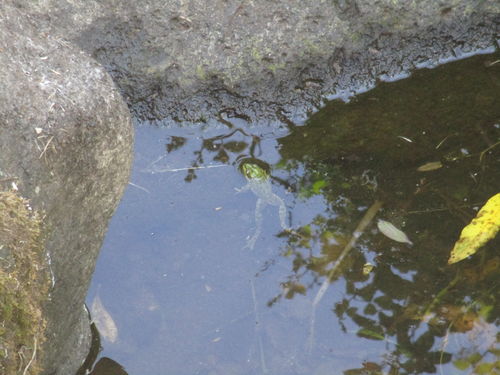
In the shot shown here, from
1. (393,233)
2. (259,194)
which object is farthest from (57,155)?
(393,233)

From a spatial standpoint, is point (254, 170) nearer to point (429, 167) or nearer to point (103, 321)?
point (429, 167)

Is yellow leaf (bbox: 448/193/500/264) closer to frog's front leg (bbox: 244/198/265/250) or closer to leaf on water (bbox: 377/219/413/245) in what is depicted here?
leaf on water (bbox: 377/219/413/245)

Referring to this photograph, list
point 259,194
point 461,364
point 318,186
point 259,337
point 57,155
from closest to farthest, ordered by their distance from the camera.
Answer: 1. point 57,155
2. point 461,364
3. point 259,337
4. point 259,194
5. point 318,186

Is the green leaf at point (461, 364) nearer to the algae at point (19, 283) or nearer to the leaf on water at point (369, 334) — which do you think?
the leaf on water at point (369, 334)

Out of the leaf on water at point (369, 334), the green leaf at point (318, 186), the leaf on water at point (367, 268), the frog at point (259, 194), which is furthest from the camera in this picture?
the green leaf at point (318, 186)

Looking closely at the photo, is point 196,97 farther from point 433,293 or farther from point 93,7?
point 433,293

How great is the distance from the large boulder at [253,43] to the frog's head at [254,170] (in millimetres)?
327

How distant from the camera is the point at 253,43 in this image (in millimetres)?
3523

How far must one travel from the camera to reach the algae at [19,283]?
7.07 feet

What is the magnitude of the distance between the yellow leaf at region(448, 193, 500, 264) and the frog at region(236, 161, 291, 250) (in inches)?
36.2

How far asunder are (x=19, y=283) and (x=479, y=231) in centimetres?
236

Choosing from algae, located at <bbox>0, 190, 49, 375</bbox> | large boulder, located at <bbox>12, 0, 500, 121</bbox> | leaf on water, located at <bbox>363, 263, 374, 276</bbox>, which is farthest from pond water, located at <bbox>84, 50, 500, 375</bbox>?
algae, located at <bbox>0, 190, 49, 375</bbox>

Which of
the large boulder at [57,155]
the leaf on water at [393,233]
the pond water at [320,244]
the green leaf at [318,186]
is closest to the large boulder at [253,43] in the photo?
the pond water at [320,244]

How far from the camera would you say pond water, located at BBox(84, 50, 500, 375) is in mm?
3154
